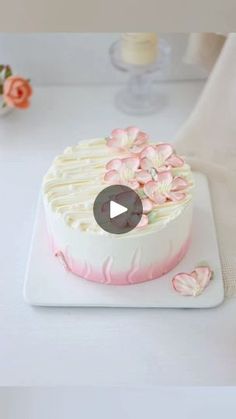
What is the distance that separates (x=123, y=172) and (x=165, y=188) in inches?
1.9

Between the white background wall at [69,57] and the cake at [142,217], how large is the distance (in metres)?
0.32

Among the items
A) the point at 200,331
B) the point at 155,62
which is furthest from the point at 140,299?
the point at 155,62

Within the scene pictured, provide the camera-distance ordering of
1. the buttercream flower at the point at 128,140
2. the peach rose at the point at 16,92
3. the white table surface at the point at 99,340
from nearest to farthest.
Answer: the white table surface at the point at 99,340
the buttercream flower at the point at 128,140
the peach rose at the point at 16,92

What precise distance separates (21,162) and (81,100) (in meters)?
0.18

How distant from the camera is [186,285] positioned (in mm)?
675

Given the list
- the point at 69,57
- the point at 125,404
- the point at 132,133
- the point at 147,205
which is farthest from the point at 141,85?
the point at 125,404

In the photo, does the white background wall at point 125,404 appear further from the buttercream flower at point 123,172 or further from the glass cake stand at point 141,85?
the glass cake stand at point 141,85

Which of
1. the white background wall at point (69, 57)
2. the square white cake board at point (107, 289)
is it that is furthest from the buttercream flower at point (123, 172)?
the white background wall at point (69, 57)

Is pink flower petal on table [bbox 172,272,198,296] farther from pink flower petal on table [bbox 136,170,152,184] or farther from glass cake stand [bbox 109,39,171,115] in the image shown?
glass cake stand [bbox 109,39,171,115]

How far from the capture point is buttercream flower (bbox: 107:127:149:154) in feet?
2.40

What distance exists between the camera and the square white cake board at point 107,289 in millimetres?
668
